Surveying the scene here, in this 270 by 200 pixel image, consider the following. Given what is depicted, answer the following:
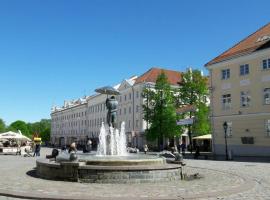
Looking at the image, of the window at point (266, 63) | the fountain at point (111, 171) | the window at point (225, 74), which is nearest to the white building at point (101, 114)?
the window at point (225, 74)

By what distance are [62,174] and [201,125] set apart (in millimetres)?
36800

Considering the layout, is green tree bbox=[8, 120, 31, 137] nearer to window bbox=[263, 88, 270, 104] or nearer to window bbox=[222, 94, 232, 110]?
window bbox=[222, 94, 232, 110]

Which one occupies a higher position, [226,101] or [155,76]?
[155,76]

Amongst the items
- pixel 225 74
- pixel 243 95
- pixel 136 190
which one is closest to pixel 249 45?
pixel 225 74

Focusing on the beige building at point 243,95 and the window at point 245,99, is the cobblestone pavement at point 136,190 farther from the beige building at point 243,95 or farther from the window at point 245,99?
the window at point 245,99

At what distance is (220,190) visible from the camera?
11.5 m

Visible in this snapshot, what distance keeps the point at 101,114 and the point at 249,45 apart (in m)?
54.5

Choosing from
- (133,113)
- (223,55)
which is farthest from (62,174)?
(133,113)

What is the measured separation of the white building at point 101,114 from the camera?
219 ft

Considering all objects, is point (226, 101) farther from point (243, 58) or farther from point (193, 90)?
point (193, 90)

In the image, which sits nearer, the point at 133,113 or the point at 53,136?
the point at 133,113

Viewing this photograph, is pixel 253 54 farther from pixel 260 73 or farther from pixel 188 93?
pixel 188 93

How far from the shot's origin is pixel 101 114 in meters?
86.4

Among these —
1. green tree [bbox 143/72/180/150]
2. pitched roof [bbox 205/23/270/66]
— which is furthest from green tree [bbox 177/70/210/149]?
pitched roof [bbox 205/23/270/66]
